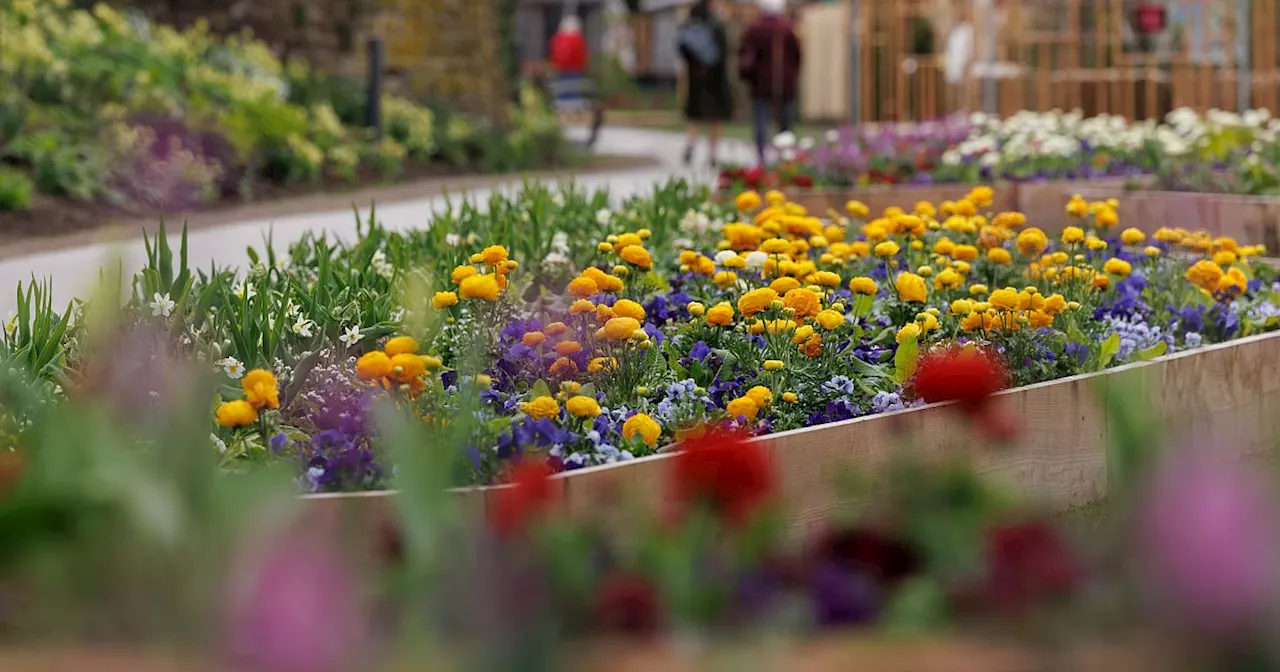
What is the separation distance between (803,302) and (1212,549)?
9.59ft

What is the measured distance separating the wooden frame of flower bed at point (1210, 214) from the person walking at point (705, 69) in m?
9.36

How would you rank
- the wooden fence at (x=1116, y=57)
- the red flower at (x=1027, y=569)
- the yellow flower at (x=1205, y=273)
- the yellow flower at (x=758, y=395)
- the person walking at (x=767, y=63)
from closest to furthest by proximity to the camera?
the red flower at (x=1027, y=569)
the yellow flower at (x=758, y=395)
the yellow flower at (x=1205, y=273)
the person walking at (x=767, y=63)
the wooden fence at (x=1116, y=57)

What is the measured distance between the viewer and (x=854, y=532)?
7.07 feet

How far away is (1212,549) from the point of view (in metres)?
1.62

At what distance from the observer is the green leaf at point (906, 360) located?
4.55 m

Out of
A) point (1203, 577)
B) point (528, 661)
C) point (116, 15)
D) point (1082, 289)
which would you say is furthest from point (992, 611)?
point (116, 15)

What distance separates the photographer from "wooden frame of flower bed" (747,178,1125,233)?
9422mm

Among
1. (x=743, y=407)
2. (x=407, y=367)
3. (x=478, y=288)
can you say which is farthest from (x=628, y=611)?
(x=478, y=288)

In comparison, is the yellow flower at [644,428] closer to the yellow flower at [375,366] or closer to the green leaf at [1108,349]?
the yellow flower at [375,366]

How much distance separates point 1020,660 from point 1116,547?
236mm

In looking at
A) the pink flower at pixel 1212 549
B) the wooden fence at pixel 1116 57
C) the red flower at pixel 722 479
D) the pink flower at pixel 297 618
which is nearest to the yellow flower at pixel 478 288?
the red flower at pixel 722 479

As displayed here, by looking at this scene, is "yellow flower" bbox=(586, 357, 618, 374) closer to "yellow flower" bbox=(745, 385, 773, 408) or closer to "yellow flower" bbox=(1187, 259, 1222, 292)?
"yellow flower" bbox=(745, 385, 773, 408)

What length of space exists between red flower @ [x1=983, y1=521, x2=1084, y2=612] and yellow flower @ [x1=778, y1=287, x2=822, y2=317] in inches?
100

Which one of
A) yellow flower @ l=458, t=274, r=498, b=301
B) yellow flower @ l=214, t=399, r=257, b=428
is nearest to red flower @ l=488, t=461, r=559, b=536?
yellow flower @ l=214, t=399, r=257, b=428
